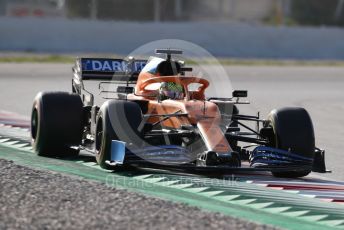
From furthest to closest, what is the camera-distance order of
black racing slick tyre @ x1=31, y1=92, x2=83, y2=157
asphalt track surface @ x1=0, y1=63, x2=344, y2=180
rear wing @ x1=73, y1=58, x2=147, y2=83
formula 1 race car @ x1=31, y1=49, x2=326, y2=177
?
asphalt track surface @ x1=0, y1=63, x2=344, y2=180 → rear wing @ x1=73, y1=58, x2=147, y2=83 → black racing slick tyre @ x1=31, y1=92, x2=83, y2=157 → formula 1 race car @ x1=31, y1=49, x2=326, y2=177

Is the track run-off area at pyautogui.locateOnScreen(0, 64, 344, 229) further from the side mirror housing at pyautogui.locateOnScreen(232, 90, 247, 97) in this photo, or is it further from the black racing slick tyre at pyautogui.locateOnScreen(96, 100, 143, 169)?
the side mirror housing at pyautogui.locateOnScreen(232, 90, 247, 97)

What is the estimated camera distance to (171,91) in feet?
36.9

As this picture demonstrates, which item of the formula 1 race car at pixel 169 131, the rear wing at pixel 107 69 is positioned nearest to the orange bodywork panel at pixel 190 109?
the formula 1 race car at pixel 169 131

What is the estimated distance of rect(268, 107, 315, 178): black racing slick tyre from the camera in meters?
10.6

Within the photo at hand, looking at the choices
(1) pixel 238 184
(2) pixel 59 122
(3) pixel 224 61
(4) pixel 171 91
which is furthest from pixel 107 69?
(3) pixel 224 61

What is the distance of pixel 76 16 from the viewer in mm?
37594

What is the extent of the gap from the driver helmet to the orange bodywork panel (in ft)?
0.21

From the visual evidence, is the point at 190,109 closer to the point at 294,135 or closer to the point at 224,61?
the point at 294,135

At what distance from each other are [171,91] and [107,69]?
2.26m

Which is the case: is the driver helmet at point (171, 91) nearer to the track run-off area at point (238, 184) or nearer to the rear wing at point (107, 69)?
the track run-off area at point (238, 184)

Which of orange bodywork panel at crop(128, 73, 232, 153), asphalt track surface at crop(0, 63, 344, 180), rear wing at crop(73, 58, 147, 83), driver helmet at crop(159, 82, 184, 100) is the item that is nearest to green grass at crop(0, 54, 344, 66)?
asphalt track surface at crop(0, 63, 344, 180)

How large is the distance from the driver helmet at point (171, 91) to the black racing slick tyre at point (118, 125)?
0.95 m

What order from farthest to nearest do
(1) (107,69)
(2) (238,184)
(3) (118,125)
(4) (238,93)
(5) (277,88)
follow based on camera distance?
(5) (277,88) → (1) (107,69) → (4) (238,93) → (3) (118,125) → (2) (238,184)

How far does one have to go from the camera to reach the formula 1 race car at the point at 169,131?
394 inches
